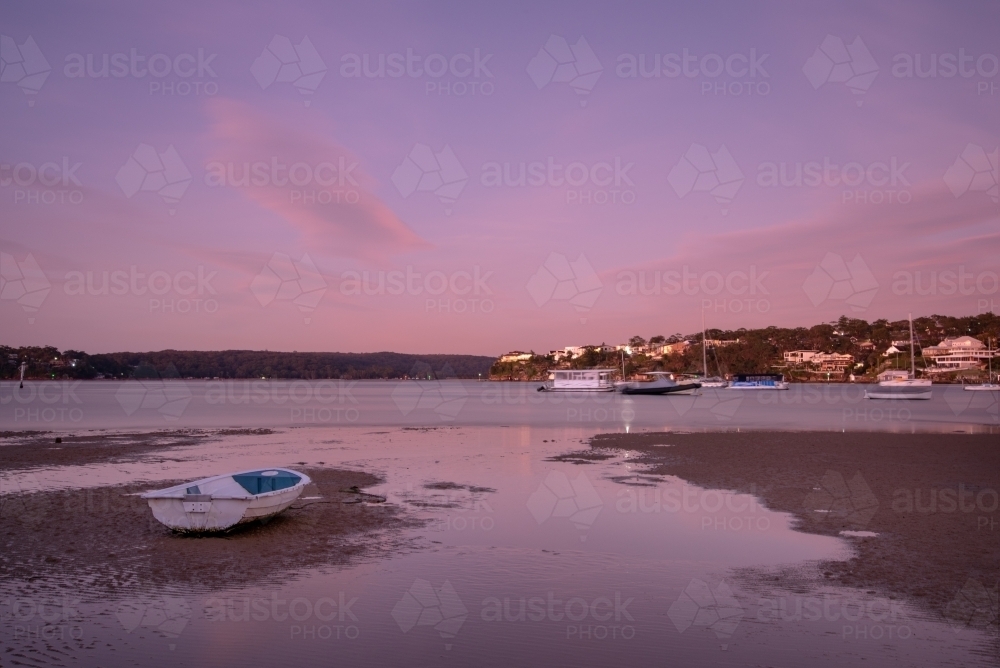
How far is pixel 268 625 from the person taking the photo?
963 centimetres

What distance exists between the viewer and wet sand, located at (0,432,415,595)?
1185 cm

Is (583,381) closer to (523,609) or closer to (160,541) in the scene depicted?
(160,541)

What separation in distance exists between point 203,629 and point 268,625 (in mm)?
779

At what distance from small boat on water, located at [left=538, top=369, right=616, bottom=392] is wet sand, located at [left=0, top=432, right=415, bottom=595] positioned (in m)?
107

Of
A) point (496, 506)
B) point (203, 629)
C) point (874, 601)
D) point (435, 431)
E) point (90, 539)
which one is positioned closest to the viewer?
point (203, 629)

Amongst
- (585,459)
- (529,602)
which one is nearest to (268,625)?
(529,602)

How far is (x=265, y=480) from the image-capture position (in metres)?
17.3

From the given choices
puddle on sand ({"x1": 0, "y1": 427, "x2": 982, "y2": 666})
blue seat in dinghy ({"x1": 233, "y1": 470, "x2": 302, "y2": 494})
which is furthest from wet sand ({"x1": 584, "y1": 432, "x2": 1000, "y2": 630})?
blue seat in dinghy ({"x1": 233, "y1": 470, "x2": 302, "y2": 494})

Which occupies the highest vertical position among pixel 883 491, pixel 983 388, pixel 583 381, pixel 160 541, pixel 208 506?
pixel 208 506

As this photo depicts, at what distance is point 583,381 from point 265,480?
4465 inches

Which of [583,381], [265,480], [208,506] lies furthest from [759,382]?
[208,506]

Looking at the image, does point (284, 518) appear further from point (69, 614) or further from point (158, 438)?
point (158, 438)

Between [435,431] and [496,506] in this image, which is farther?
[435,431]

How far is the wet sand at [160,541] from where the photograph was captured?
467 inches
